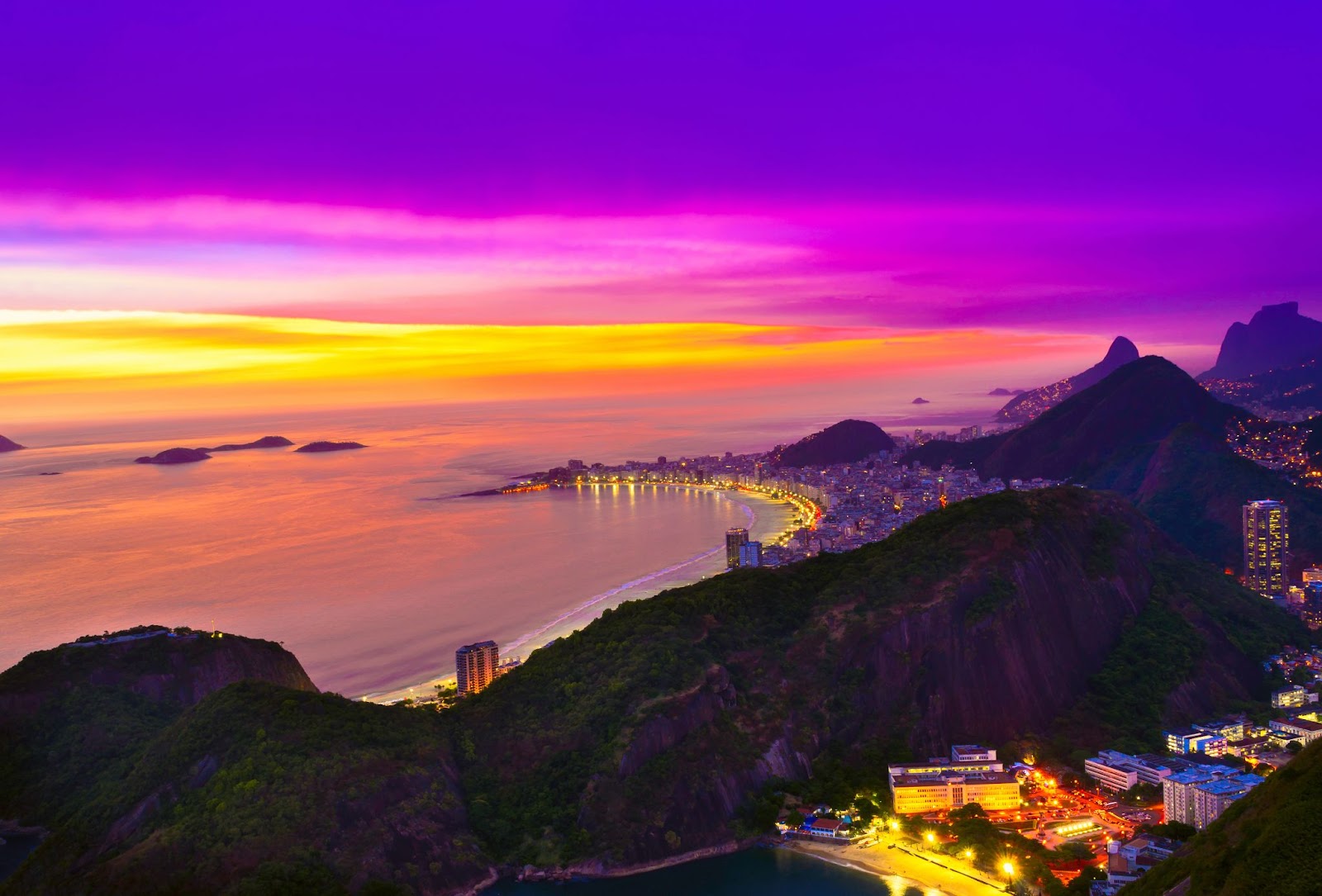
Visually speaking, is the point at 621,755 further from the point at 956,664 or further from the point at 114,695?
the point at 114,695

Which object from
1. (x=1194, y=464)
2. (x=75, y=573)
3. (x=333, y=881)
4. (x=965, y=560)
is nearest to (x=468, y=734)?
(x=333, y=881)

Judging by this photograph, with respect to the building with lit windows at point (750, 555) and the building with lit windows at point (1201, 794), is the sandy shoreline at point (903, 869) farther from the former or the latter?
the building with lit windows at point (750, 555)

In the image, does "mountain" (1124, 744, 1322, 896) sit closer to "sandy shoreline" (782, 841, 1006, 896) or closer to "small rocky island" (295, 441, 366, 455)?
"sandy shoreline" (782, 841, 1006, 896)

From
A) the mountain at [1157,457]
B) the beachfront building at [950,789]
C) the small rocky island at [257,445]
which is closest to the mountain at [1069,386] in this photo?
the mountain at [1157,457]

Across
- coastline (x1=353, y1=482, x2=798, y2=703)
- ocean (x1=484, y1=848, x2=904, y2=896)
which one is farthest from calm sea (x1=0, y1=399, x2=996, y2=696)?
ocean (x1=484, y1=848, x2=904, y2=896)

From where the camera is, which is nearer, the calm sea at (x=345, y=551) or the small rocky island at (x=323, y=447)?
the calm sea at (x=345, y=551)

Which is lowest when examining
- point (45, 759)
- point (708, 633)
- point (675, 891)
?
point (675, 891)

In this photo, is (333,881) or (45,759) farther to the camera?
(45,759)
